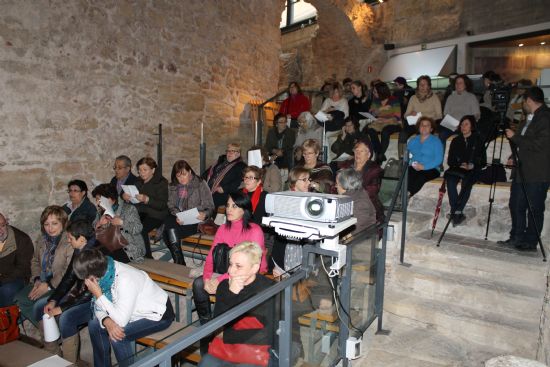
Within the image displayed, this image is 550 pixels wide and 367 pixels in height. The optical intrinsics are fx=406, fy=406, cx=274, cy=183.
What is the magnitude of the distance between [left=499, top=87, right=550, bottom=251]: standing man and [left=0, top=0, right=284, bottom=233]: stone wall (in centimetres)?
471

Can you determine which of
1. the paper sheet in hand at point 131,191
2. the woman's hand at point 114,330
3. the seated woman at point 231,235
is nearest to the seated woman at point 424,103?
the seated woman at point 231,235

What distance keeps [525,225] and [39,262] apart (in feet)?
15.9

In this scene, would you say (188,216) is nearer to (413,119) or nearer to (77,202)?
(77,202)

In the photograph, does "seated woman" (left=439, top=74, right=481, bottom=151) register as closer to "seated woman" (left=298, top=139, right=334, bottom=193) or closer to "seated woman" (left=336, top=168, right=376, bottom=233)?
"seated woman" (left=298, top=139, right=334, bottom=193)

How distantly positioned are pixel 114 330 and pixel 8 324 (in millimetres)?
1463

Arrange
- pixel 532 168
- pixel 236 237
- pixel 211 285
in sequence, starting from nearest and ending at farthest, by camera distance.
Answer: pixel 211 285, pixel 236 237, pixel 532 168

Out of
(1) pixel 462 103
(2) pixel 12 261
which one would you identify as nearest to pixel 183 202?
(2) pixel 12 261

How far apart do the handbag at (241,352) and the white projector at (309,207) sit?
0.73m

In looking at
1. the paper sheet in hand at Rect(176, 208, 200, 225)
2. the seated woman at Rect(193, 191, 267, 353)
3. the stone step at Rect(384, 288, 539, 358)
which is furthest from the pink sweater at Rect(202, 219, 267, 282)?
the stone step at Rect(384, 288, 539, 358)

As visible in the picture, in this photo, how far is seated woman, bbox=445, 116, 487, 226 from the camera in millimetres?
4219

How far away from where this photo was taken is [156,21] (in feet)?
19.8

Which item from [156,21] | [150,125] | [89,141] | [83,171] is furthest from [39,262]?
[156,21]

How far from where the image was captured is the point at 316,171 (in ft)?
13.3

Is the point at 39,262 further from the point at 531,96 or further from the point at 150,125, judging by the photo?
the point at 531,96
